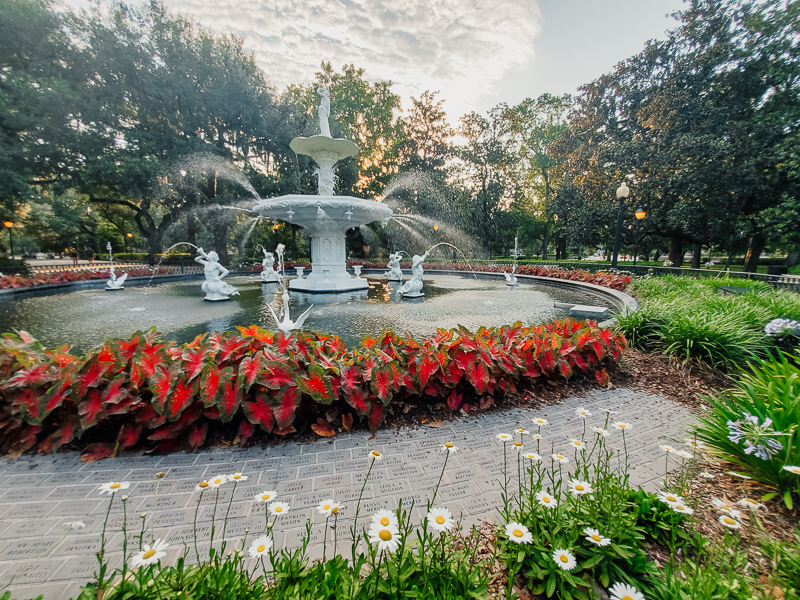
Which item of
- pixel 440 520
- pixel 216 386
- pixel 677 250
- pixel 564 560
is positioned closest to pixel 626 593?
pixel 564 560

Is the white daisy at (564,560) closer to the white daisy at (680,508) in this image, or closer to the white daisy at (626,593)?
the white daisy at (626,593)

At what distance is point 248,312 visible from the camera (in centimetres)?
912

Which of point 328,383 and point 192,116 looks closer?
point 328,383

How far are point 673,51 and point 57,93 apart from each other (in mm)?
36683

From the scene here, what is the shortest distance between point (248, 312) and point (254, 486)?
7340 millimetres

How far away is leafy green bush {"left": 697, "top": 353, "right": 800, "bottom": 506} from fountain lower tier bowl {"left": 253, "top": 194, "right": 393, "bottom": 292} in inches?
421

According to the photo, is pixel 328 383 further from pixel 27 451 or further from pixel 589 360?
pixel 589 360

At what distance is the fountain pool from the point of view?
7.11 metres

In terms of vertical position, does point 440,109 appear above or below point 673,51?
above

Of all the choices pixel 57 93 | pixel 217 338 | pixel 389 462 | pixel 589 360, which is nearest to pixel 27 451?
pixel 217 338

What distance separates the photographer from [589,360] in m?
4.71

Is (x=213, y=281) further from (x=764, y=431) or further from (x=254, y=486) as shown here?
(x=764, y=431)

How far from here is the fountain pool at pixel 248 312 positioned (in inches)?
280

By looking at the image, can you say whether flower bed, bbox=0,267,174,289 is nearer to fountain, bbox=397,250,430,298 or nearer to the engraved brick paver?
fountain, bbox=397,250,430,298
